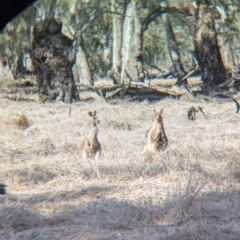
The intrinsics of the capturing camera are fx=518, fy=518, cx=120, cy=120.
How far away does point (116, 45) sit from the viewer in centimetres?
518

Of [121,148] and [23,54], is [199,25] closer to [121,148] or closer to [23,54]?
[121,148]

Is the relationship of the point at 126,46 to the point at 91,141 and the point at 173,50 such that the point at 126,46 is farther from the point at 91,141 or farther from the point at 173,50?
the point at 91,141

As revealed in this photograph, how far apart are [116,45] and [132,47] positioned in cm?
16

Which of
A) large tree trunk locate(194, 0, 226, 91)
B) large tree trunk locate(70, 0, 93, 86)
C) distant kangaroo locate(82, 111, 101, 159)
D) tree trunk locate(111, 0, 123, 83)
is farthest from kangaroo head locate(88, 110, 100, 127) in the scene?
large tree trunk locate(194, 0, 226, 91)

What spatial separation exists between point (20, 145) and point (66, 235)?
1.03 m

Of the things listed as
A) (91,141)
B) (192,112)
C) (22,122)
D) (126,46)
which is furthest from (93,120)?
(192,112)

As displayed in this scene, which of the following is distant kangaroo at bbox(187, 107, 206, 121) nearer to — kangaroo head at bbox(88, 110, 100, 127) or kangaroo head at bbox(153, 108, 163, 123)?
kangaroo head at bbox(153, 108, 163, 123)

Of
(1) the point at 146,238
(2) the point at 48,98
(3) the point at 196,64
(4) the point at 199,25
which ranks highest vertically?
(4) the point at 199,25

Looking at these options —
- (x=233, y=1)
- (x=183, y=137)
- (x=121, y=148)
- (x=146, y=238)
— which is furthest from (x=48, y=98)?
(x=233, y=1)

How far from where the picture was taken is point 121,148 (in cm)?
505

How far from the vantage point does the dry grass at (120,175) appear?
14.8 feet

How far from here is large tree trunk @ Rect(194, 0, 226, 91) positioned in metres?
5.25

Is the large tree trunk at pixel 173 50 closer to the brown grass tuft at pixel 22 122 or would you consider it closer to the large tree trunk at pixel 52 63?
the large tree trunk at pixel 52 63

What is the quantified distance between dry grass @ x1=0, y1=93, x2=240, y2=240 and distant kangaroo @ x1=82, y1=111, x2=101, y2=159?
53mm
